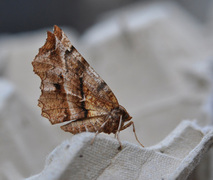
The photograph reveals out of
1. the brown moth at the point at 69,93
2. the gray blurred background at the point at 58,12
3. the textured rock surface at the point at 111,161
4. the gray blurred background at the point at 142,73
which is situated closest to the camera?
the textured rock surface at the point at 111,161

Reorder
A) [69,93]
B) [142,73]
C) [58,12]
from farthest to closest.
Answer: [58,12] < [142,73] < [69,93]

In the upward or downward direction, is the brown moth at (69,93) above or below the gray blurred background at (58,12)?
below

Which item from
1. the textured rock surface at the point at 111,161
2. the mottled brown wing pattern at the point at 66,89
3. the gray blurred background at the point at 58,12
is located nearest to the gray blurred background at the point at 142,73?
the mottled brown wing pattern at the point at 66,89

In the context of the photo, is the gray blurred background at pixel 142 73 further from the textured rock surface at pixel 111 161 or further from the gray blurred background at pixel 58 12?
the gray blurred background at pixel 58 12

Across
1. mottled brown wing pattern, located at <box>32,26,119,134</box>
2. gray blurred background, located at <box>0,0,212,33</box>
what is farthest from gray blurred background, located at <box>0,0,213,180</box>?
gray blurred background, located at <box>0,0,212,33</box>

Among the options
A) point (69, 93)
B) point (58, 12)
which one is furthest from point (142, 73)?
point (58, 12)

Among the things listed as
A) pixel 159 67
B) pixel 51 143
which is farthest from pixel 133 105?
pixel 51 143

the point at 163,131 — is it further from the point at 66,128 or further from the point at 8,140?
the point at 66,128

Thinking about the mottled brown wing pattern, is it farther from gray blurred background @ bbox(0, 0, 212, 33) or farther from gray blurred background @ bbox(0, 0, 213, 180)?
gray blurred background @ bbox(0, 0, 212, 33)

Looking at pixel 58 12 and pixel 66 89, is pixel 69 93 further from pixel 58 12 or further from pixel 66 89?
pixel 58 12
